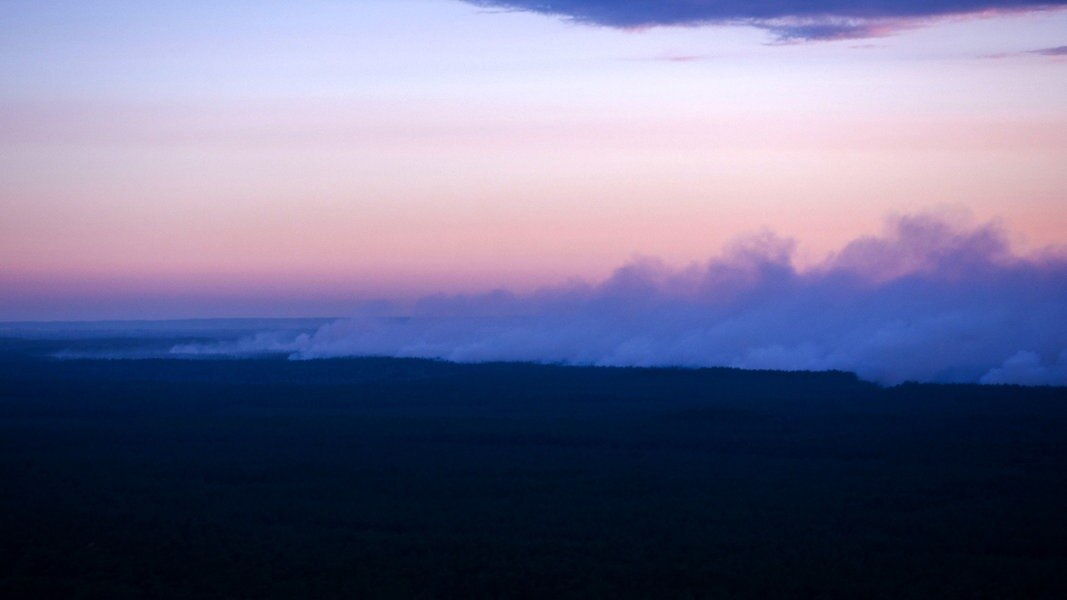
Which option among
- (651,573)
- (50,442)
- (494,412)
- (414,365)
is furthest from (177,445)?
(414,365)

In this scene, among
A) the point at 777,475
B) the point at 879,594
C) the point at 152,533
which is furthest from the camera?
the point at 777,475

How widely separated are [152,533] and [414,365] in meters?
99.7

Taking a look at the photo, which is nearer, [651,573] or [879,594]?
[879,594]

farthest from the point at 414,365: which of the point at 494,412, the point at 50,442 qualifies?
the point at 50,442

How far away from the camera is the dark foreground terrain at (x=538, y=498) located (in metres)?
31.2

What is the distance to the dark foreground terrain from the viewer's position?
31188mm

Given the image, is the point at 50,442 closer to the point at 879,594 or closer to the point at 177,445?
the point at 177,445

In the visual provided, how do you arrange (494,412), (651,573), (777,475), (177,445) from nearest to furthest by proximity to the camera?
(651,573)
(777,475)
(177,445)
(494,412)

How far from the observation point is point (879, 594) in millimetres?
29422

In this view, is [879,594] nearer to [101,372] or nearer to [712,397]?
[712,397]

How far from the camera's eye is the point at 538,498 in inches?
1722

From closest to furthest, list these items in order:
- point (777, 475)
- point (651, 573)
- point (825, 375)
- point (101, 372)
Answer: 1. point (651, 573)
2. point (777, 475)
3. point (825, 375)
4. point (101, 372)

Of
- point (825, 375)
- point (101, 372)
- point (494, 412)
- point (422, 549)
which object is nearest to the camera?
point (422, 549)

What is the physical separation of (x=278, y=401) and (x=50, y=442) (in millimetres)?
30559
